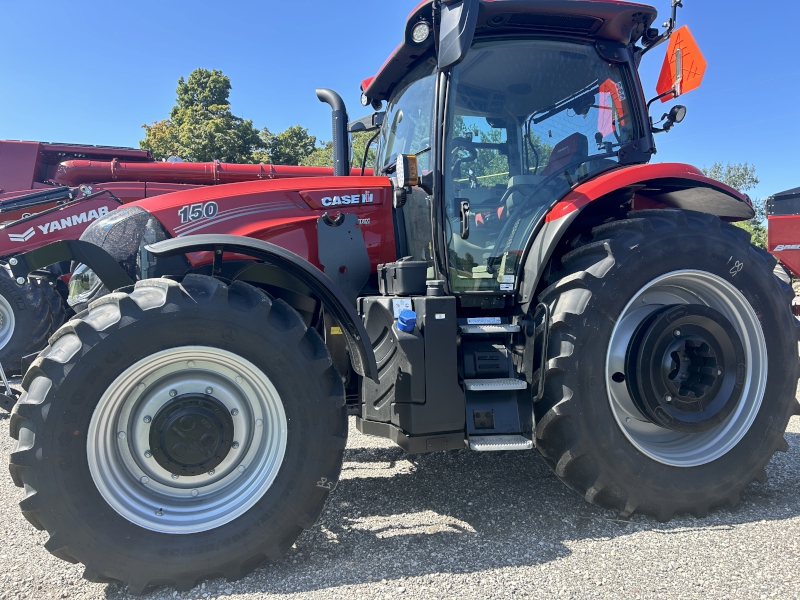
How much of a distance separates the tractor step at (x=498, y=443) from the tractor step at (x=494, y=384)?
0.24 m

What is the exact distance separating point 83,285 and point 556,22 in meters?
3.02

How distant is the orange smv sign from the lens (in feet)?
9.71

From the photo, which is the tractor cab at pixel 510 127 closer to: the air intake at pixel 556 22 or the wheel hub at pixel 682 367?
the air intake at pixel 556 22

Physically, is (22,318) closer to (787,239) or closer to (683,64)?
(683,64)

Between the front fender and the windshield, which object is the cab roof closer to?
the windshield

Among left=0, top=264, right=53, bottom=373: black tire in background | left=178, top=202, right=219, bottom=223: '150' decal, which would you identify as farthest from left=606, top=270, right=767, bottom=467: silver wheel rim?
left=0, top=264, right=53, bottom=373: black tire in background

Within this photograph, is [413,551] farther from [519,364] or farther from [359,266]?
[359,266]

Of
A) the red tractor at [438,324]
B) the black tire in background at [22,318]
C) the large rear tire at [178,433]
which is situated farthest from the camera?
the black tire in background at [22,318]

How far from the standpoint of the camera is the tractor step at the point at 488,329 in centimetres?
282

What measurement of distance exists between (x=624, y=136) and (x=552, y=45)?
0.70 meters

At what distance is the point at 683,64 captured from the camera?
9.91ft

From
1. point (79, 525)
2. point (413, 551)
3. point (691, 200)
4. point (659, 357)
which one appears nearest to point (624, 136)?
point (691, 200)

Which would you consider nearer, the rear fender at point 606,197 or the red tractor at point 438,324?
the red tractor at point 438,324

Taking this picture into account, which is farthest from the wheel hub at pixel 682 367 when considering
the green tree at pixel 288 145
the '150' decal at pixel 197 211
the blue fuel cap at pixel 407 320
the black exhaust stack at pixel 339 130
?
the green tree at pixel 288 145
